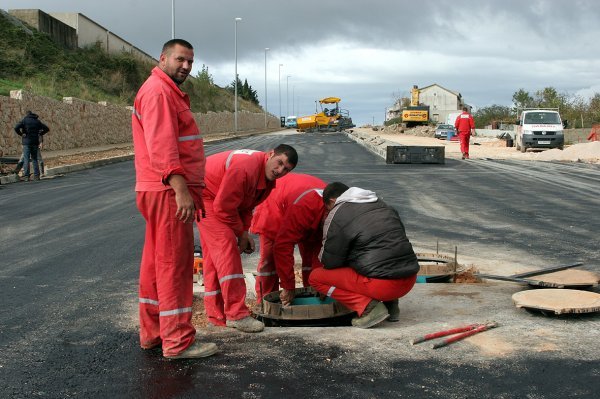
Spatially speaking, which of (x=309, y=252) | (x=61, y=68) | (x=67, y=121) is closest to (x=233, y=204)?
(x=309, y=252)

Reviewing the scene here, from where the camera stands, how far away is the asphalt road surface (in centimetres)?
386

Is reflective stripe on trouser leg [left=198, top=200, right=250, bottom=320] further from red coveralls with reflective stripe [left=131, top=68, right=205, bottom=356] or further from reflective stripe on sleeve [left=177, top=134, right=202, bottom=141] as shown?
reflective stripe on sleeve [left=177, top=134, right=202, bottom=141]

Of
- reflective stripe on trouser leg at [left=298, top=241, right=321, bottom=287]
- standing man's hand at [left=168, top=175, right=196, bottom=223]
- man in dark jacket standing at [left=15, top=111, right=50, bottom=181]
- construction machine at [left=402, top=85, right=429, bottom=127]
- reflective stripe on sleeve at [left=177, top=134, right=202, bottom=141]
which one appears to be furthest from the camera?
construction machine at [left=402, top=85, right=429, bottom=127]

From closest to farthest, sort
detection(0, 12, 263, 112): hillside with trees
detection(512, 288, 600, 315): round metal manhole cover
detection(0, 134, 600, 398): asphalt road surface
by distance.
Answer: detection(0, 134, 600, 398): asphalt road surface < detection(512, 288, 600, 315): round metal manhole cover < detection(0, 12, 263, 112): hillside with trees

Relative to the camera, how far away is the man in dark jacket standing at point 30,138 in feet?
58.0

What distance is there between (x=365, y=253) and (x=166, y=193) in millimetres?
1637


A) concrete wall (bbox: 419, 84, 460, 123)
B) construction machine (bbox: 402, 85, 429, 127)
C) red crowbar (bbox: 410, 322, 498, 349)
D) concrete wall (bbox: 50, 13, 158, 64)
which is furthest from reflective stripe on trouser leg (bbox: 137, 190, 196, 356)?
concrete wall (bbox: 419, 84, 460, 123)

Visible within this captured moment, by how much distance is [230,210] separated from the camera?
4.94m

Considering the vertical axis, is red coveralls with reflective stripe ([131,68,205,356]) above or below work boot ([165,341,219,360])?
above

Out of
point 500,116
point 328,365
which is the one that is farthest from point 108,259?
point 500,116

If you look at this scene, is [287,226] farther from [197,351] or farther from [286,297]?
[197,351]

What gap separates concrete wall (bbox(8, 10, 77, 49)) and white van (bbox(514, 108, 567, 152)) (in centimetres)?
3256

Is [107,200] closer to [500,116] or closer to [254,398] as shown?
[254,398]

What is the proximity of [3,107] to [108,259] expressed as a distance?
18.1m
